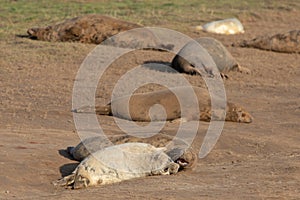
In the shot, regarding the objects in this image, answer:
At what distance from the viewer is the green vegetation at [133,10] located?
52.2 feet

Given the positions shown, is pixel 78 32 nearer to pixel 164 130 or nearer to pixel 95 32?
pixel 95 32

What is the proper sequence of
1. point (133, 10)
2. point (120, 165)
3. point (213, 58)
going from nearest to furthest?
point (120, 165) → point (213, 58) → point (133, 10)

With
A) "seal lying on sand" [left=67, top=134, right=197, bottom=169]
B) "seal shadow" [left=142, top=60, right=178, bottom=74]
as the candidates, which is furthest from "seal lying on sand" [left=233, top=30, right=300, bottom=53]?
"seal lying on sand" [left=67, top=134, right=197, bottom=169]

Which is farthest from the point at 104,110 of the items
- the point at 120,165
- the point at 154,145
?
the point at 120,165

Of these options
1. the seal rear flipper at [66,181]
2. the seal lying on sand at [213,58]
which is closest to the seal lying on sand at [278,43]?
the seal lying on sand at [213,58]

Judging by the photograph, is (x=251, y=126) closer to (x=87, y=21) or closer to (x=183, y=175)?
(x=183, y=175)

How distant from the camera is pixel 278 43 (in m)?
14.3

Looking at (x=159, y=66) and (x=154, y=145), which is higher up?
(x=154, y=145)

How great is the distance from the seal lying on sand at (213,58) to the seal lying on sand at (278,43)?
6.81ft

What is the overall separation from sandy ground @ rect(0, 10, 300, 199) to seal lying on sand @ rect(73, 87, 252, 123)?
15 cm

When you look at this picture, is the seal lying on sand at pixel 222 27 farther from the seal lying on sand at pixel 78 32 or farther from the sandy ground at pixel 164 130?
the seal lying on sand at pixel 78 32

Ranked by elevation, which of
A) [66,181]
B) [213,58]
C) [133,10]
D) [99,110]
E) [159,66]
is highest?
[66,181]

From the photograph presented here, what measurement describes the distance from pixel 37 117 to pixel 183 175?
2.61 m

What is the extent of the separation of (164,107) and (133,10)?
9.27m
